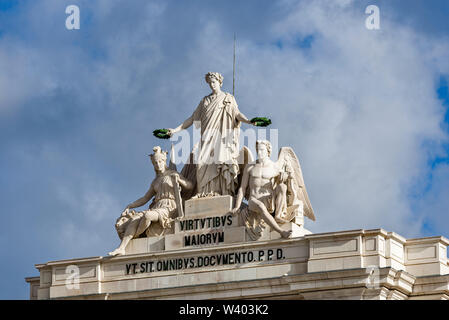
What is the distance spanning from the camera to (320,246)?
68.9 m

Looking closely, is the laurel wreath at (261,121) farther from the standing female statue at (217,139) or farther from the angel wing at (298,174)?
the angel wing at (298,174)

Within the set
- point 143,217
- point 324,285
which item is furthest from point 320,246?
point 143,217

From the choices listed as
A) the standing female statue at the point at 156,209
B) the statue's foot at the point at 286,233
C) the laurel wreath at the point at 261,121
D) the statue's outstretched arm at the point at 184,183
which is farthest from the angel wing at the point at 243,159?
the statue's foot at the point at 286,233

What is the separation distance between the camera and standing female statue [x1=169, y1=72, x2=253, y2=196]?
7212 cm

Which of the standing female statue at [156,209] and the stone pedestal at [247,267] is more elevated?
the standing female statue at [156,209]

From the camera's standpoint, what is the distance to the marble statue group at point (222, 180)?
7038 centimetres

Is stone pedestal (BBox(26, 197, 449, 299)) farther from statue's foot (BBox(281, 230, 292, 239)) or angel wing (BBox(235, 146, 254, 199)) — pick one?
angel wing (BBox(235, 146, 254, 199))

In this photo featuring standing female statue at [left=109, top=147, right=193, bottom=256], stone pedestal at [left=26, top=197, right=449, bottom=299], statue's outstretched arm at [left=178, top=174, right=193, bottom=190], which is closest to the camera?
stone pedestal at [left=26, top=197, right=449, bottom=299]

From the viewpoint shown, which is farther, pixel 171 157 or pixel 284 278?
pixel 171 157

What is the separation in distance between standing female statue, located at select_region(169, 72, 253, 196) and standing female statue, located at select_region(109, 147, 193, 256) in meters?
0.96

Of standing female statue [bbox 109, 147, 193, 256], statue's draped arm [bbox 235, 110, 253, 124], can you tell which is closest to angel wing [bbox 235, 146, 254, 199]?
statue's draped arm [bbox 235, 110, 253, 124]

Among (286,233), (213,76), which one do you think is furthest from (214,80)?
(286,233)
